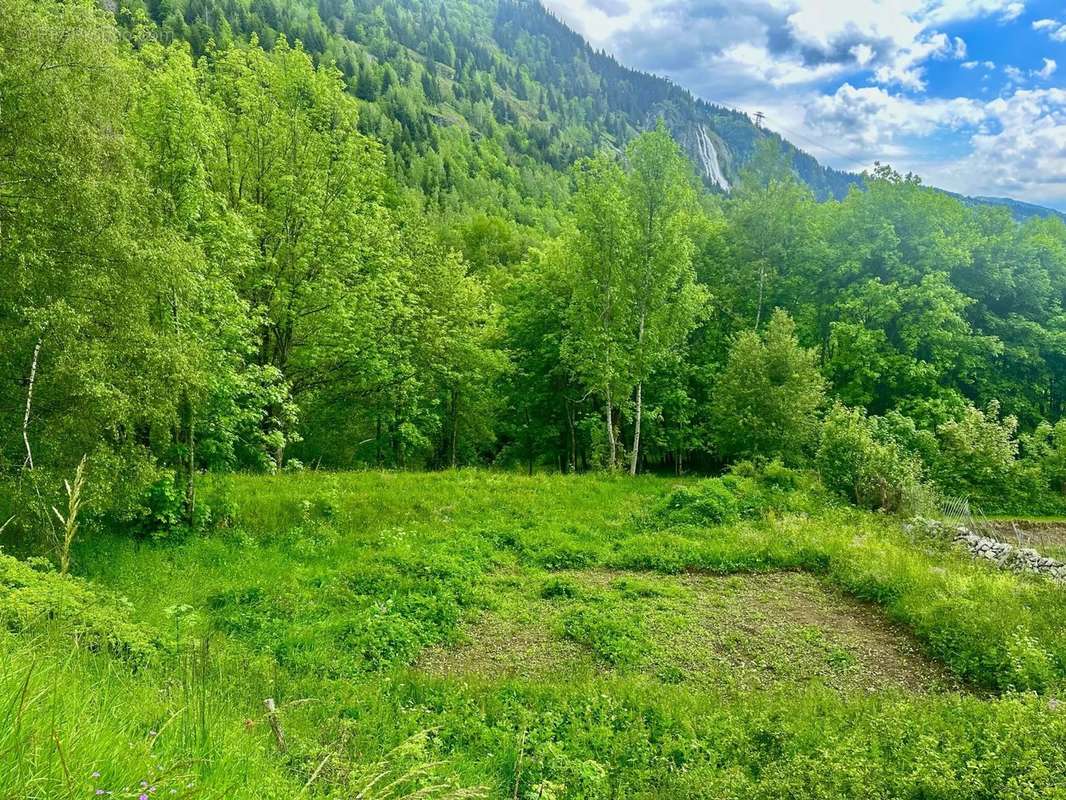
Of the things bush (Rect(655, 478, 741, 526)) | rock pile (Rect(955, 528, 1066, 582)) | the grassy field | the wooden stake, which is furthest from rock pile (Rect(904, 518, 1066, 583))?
the wooden stake

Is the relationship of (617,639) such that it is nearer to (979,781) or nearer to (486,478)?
(979,781)

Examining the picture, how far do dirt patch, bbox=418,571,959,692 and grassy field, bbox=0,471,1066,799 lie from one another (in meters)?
0.06

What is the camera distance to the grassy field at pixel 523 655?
12.1ft

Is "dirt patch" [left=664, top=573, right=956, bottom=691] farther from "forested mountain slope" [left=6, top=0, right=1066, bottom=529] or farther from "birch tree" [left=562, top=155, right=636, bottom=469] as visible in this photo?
"birch tree" [left=562, top=155, right=636, bottom=469]

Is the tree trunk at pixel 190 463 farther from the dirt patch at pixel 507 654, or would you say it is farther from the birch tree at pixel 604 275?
the birch tree at pixel 604 275

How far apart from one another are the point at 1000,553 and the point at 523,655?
13091 mm

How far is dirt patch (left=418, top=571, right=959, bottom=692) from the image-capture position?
9188mm

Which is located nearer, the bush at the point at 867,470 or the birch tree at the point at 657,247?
the bush at the point at 867,470

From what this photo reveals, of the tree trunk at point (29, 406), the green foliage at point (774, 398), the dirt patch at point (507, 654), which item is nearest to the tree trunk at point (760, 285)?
the green foliage at point (774, 398)

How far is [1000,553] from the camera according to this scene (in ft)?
48.0

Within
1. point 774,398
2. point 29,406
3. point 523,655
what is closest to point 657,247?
point 774,398

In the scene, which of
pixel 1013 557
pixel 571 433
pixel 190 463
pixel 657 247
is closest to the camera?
pixel 190 463

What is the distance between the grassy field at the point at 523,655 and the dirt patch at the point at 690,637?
2.4 inches

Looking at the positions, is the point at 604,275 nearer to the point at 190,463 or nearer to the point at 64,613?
→ the point at 190,463
